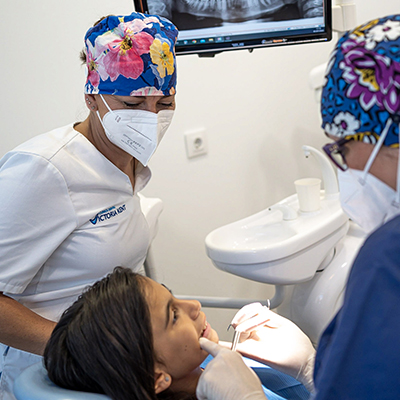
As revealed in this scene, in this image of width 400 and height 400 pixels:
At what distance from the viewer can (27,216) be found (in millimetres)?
1041

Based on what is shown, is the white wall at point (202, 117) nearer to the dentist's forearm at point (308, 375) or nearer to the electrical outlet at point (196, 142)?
the electrical outlet at point (196, 142)

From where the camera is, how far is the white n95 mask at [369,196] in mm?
734

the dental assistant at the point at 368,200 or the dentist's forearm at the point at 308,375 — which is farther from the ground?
the dental assistant at the point at 368,200

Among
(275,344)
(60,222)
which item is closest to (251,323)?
(275,344)

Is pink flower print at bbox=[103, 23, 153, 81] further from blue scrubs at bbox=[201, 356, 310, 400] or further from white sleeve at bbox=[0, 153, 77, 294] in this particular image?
blue scrubs at bbox=[201, 356, 310, 400]

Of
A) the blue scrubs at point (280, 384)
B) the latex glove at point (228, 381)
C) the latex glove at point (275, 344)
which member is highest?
the latex glove at point (228, 381)

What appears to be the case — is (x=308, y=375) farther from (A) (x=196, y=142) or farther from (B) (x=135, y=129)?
(A) (x=196, y=142)

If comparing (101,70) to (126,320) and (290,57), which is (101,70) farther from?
(290,57)

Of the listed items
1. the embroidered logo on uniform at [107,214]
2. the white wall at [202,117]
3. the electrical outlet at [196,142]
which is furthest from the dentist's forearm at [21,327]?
the electrical outlet at [196,142]

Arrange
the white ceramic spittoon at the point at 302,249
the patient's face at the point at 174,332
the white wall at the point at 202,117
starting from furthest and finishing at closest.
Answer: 1. the white wall at the point at 202,117
2. the white ceramic spittoon at the point at 302,249
3. the patient's face at the point at 174,332

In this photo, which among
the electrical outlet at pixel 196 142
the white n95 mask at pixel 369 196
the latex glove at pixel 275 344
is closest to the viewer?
the white n95 mask at pixel 369 196

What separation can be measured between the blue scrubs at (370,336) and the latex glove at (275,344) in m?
0.58

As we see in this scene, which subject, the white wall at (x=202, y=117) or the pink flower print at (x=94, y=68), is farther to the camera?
the white wall at (x=202, y=117)

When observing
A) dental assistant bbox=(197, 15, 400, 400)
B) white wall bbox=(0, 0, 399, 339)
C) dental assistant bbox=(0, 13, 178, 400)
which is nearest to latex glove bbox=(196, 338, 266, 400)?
dental assistant bbox=(197, 15, 400, 400)
